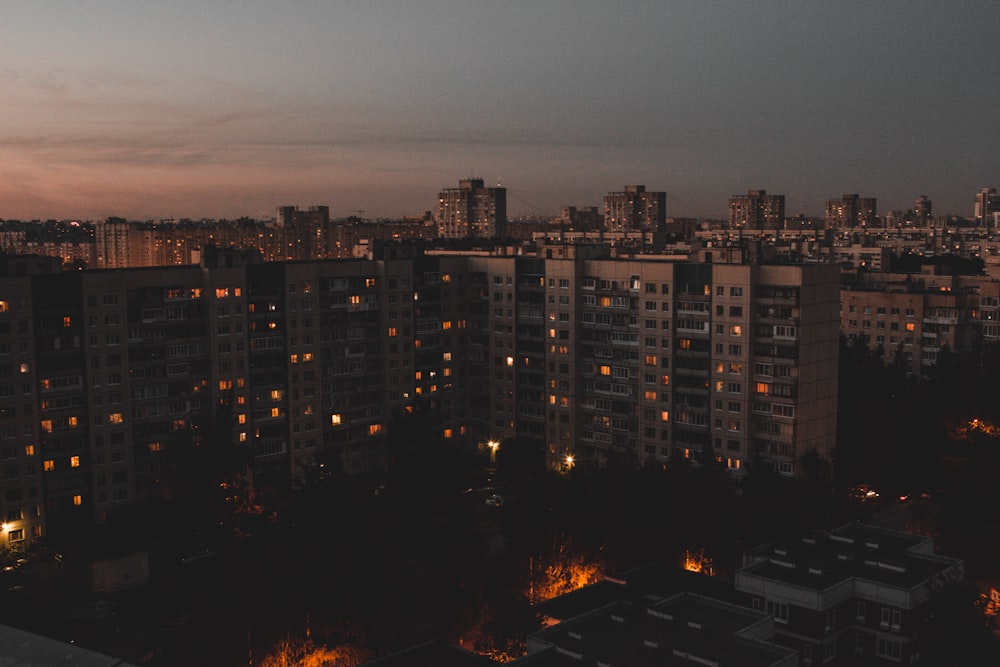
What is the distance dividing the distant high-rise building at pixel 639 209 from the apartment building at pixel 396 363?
3887 inches

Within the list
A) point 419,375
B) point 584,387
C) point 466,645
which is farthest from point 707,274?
point 466,645

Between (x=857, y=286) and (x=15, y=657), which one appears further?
(x=857, y=286)

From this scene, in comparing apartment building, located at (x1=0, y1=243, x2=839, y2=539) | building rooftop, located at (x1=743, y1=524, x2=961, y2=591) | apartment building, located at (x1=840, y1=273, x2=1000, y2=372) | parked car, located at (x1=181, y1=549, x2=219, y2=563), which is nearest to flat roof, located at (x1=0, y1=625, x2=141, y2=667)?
building rooftop, located at (x1=743, y1=524, x2=961, y2=591)

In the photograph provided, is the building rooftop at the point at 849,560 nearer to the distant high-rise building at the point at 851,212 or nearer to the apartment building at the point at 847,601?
the apartment building at the point at 847,601

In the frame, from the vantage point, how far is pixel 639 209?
150 m

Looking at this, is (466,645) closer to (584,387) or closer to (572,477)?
(572,477)

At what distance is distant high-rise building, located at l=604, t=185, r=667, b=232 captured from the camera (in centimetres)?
14938

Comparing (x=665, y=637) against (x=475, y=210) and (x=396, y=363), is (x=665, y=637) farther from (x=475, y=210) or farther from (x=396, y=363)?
(x=475, y=210)

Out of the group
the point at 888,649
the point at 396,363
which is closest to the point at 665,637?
the point at 888,649

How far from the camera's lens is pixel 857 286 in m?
66.1

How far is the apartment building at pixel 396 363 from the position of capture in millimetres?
40375

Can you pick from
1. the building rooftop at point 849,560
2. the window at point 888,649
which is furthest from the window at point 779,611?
the window at point 888,649

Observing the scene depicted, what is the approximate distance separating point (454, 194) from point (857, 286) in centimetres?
7909

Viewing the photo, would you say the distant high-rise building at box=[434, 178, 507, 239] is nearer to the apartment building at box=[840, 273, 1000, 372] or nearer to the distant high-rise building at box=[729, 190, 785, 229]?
the distant high-rise building at box=[729, 190, 785, 229]
